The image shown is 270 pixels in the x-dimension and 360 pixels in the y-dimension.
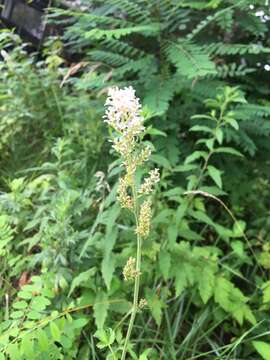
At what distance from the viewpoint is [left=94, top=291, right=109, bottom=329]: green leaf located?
1.77 metres

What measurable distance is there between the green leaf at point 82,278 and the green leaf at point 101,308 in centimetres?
9

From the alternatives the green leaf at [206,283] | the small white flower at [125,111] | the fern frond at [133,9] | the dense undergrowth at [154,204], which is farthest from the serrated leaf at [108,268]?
the fern frond at [133,9]

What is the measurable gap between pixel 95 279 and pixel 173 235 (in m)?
0.36

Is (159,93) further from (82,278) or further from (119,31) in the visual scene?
(82,278)

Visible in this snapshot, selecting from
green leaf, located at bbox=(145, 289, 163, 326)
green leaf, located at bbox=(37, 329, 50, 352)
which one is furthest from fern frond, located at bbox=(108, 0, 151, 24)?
green leaf, located at bbox=(37, 329, 50, 352)

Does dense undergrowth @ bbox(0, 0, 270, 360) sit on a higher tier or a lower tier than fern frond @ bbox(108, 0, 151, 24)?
lower

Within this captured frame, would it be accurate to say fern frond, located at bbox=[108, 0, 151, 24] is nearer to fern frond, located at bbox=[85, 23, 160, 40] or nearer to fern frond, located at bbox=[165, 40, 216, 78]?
fern frond, located at bbox=[85, 23, 160, 40]

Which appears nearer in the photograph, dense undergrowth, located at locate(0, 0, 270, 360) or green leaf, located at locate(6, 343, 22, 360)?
green leaf, located at locate(6, 343, 22, 360)

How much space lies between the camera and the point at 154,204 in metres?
2.13

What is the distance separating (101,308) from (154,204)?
52 cm

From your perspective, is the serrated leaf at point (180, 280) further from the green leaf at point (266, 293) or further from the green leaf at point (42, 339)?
the green leaf at point (42, 339)

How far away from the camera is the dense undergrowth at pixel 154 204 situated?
1870 millimetres

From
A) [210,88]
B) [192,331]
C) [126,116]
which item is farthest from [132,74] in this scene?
[126,116]

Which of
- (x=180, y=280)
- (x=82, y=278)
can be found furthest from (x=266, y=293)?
(x=82, y=278)
